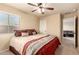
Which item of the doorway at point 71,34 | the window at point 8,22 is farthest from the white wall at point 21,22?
the doorway at point 71,34

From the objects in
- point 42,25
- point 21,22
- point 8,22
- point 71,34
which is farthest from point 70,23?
point 8,22

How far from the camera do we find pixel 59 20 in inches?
155

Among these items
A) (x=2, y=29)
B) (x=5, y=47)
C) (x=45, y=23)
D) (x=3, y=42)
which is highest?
(x=45, y=23)

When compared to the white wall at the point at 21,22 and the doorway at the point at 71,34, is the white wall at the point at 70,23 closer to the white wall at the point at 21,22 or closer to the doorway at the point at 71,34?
the doorway at the point at 71,34

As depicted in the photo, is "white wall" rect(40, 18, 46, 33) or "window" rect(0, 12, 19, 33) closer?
"window" rect(0, 12, 19, 33)

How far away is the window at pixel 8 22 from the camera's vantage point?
2.97 meters

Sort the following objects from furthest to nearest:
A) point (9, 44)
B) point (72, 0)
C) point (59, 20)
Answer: point (59, 20)
point (9, 44)
point (72, 0)

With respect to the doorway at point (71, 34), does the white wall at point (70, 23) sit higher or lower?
higher

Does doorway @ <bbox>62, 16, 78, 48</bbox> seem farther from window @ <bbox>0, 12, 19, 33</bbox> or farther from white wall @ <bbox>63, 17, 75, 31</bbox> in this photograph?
window @ <bbox>0, 12, 19, 33</bbox>

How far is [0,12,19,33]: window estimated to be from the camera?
9.73 ft

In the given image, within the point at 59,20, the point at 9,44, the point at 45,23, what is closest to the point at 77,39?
the point at 59,20

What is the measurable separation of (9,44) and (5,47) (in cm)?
16

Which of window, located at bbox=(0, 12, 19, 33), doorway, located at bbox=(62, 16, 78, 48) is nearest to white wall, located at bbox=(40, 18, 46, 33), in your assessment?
doorway, located at bbox=(62, 16, 78, 48)
